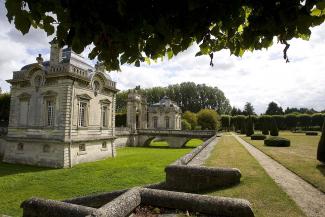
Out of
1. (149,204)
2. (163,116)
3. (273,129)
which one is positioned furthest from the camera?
(163,116)

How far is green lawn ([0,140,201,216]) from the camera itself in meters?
14.1

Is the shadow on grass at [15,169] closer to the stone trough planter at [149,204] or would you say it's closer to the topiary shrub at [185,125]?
the stone trough planter at [149,204]

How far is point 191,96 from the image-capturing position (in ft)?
305

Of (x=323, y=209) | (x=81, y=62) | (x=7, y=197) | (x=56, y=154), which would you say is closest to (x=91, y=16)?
(x=323, y=209)

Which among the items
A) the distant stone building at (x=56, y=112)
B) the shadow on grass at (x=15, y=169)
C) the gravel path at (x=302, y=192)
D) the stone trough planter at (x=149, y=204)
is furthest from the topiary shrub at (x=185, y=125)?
the stone trough planter at (x=149, y=204)

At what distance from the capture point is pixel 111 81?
28984mm

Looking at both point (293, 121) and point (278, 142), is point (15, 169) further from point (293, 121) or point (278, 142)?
point (293, 121)

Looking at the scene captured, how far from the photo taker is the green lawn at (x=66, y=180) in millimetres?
14094

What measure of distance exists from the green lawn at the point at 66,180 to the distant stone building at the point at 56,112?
1.61m

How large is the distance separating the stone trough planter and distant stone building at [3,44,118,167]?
14.7 meters

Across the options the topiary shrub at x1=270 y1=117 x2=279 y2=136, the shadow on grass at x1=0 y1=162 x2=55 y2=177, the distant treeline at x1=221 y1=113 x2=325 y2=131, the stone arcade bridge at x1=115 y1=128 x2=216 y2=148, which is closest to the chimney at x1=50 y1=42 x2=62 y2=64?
the shadow on grass at x1=0 y1=162 x2=55 y2=177

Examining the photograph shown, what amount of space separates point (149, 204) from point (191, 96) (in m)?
86.6

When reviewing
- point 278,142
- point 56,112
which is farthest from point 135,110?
point 278,142

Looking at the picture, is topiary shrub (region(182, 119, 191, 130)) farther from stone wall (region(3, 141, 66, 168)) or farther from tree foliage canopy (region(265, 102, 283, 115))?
stone wall (region(3, 141, 66, 168))
